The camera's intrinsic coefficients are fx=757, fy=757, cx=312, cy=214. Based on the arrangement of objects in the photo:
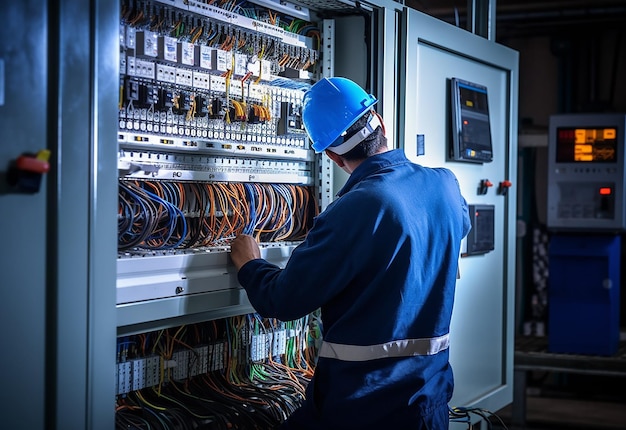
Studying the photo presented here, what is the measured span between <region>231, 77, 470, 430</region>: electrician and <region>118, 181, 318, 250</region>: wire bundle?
197 millimetres

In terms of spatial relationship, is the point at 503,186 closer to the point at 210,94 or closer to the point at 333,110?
the point at 333,110

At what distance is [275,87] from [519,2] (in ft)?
11.0

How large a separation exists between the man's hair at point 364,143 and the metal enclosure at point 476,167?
0.47 meters

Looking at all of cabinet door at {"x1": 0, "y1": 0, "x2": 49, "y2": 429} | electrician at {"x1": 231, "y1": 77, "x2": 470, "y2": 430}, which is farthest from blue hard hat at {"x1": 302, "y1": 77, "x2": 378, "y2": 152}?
cabinet door at {"x1": 0, "y1": 0, "x2": 49, "y2": 429}

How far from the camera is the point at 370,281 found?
176 centimetres

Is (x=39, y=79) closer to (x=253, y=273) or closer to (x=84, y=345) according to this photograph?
(x=84, y=345)

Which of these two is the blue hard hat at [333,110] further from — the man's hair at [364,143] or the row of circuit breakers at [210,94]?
the row of circuit breakers at [210,94]

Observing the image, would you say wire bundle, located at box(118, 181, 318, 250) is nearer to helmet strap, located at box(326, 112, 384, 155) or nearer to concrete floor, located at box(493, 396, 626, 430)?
helmet strap, located at box(326, 112, 384, 155)

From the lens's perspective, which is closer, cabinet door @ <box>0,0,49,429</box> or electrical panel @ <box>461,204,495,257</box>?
cabinet door @ <box>0,0,49,429</box>

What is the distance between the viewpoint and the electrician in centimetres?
172

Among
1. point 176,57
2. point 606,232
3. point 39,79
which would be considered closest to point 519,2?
point 606,232

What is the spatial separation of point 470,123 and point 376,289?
1226 mm

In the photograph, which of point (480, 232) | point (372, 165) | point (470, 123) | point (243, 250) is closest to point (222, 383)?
point (243, 250)

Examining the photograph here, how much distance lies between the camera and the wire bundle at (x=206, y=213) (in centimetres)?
188
